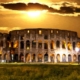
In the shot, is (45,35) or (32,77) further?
(45,35)

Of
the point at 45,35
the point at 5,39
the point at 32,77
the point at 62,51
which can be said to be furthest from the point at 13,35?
the point at 32,77

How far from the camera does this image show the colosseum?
247ft

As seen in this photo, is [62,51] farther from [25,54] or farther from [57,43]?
[25,54]

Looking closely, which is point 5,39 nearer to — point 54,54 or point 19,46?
point 19,46

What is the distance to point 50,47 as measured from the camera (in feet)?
250

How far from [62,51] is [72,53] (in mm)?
3039

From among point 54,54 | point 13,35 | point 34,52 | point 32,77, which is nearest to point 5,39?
point 13,35

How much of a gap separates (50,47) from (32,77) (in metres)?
52.7

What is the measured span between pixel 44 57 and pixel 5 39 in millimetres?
10737

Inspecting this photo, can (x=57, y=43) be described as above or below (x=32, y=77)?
above

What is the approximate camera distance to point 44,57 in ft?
252

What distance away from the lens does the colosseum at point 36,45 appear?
2963 inches

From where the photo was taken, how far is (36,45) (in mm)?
75812

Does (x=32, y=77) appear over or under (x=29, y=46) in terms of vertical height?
under
